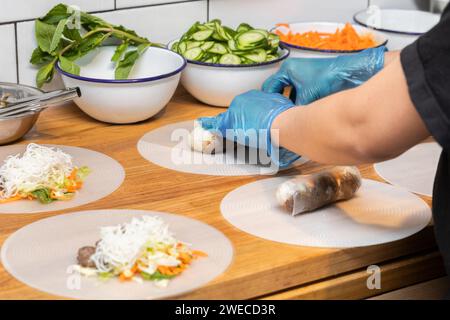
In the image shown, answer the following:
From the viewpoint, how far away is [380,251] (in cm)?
127

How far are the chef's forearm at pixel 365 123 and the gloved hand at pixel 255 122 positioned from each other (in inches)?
6.1

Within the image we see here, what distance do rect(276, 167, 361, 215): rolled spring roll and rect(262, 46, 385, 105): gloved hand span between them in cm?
19

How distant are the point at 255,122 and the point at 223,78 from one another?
301mm

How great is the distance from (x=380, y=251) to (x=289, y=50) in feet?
2.32

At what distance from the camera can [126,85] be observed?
1594 millimetres

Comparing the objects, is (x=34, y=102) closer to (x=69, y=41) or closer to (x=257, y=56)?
(x=69, y=41)

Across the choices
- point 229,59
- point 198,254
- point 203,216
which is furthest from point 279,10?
point 198,254

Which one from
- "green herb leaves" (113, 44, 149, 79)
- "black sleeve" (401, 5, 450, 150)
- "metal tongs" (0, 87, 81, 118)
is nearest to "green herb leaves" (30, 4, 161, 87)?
"green herb leaves" (113, 44, 149, 79)

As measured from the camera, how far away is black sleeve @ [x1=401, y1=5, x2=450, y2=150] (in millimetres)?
1008

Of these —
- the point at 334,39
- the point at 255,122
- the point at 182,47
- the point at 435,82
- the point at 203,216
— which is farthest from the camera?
the point at 334,39

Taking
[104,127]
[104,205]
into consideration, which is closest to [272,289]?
[104,205]

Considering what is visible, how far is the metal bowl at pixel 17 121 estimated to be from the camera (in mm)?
1499

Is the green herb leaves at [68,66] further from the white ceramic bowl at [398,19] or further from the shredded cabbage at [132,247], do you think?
the white ceramic bowl at [398,19]

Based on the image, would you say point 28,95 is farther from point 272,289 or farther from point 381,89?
point 381,89
